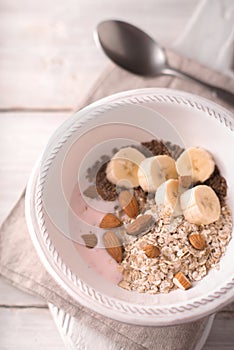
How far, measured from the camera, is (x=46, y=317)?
847mm

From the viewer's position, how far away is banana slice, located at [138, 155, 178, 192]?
767mm

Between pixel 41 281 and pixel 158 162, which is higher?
pixel 158 162

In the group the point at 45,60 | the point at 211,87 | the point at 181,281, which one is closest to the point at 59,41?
the point at 45,60

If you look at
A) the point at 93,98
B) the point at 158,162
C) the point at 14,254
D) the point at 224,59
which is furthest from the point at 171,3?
the point at 14,254

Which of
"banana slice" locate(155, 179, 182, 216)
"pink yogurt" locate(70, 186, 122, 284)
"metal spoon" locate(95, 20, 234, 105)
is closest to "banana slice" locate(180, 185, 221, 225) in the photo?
"banana slice" locate(155, 179, 182, 216)

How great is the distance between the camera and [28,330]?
0.84 metres

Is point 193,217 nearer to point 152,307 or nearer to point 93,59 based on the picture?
point 152,307

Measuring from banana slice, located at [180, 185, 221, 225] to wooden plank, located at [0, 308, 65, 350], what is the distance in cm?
26

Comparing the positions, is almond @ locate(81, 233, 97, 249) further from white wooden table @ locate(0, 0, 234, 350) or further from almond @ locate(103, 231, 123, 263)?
white wooden table @ locate(0, 0, 234, 350)

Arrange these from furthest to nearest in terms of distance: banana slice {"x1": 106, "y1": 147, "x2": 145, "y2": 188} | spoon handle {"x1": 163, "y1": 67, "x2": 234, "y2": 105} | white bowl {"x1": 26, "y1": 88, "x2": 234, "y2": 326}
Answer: spoon handle {"x1": 163, "y1": 67, "x2": 234, "y2": 105} → banana slice {"x1": 106, "y1": 147, "x2": 145, "y2": 188} → white bowl {"x1": 26, "y1": 88, "x2": 234, "y2": 326}

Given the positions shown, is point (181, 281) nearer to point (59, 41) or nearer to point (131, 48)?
point (131, 48)

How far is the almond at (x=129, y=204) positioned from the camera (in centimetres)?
77

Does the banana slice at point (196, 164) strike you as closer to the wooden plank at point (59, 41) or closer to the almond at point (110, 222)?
the almond at point (110, 222)

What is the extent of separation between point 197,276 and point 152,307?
8cm
